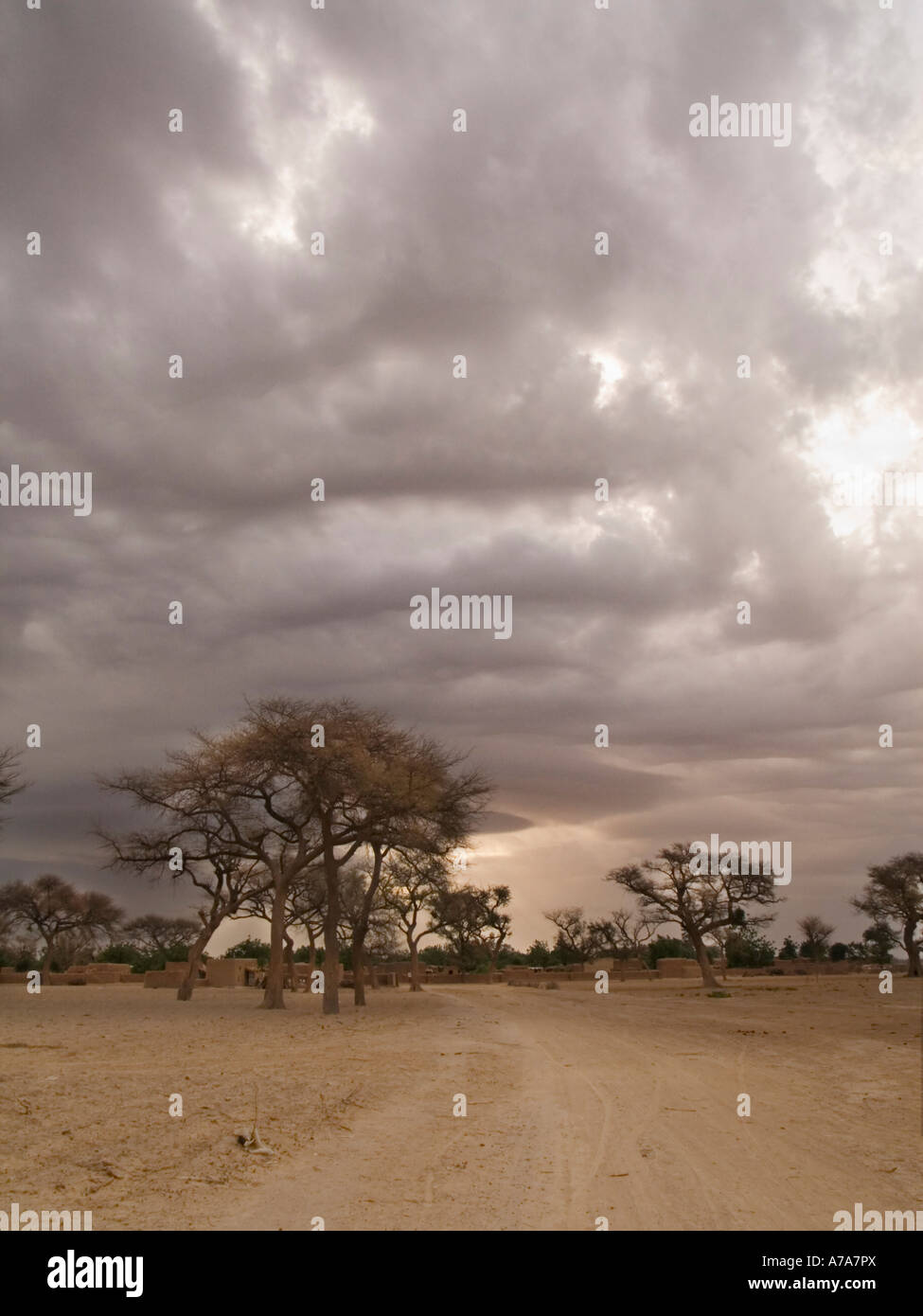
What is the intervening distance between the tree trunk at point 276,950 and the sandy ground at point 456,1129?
11.2 m

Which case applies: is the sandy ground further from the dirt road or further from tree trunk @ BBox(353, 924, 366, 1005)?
tree trunk @ BBox(353, 924, 366, 1005)

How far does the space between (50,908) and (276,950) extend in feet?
153

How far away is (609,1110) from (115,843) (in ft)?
96.3

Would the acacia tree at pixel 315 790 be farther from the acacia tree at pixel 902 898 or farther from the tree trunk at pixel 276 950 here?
the acacia tree at pixel 902 898

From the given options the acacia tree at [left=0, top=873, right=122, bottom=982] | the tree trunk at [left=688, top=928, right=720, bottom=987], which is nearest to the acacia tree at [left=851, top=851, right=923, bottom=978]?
the tree trunk at [left=688, top=928, right=720, bottom=987]

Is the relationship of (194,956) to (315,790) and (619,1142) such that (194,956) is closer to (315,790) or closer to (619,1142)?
(315,790)

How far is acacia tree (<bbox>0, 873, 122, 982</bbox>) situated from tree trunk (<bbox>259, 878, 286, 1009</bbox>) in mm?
42440

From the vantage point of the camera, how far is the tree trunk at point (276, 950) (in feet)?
116

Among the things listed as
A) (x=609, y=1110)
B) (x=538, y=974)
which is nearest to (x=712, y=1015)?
(x=609, y=1110)

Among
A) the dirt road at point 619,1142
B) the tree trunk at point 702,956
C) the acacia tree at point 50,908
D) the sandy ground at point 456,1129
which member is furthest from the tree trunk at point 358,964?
the acacia tree at point 50,908

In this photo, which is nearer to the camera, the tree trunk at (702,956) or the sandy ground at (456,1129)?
the sandy ground at (456,1129)

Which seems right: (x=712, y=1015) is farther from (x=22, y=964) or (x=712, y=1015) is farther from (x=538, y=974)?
(x=22, y=964)

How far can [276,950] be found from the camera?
37.4 m
